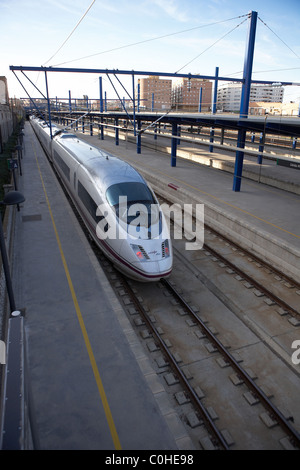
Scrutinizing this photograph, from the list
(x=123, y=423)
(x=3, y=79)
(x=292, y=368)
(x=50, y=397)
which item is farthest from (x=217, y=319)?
(x=3, y=79)

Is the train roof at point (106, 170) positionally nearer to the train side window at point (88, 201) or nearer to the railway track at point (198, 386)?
the train side window at point (88, 201)

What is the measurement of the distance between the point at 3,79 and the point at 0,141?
85.6m

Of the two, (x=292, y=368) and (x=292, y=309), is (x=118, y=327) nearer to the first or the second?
(x=292, y=368)

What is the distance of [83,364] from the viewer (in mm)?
7254

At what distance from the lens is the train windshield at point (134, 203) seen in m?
10.4

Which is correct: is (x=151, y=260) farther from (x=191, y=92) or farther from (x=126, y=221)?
(x=191, y=92)

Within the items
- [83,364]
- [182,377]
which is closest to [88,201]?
[83,364]

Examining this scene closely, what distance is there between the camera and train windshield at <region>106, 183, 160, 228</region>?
10.4m

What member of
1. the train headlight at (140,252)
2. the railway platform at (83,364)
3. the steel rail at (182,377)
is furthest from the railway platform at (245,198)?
the railway platform at (83,364)

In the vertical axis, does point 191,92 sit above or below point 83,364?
above

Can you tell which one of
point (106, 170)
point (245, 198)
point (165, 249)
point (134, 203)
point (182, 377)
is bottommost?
point (182, 377)

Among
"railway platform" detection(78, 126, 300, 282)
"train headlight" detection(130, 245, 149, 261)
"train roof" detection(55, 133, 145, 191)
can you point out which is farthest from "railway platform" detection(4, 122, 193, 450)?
"railway platform" detection(78, 126, 300, 282)

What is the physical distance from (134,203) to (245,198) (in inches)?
405
